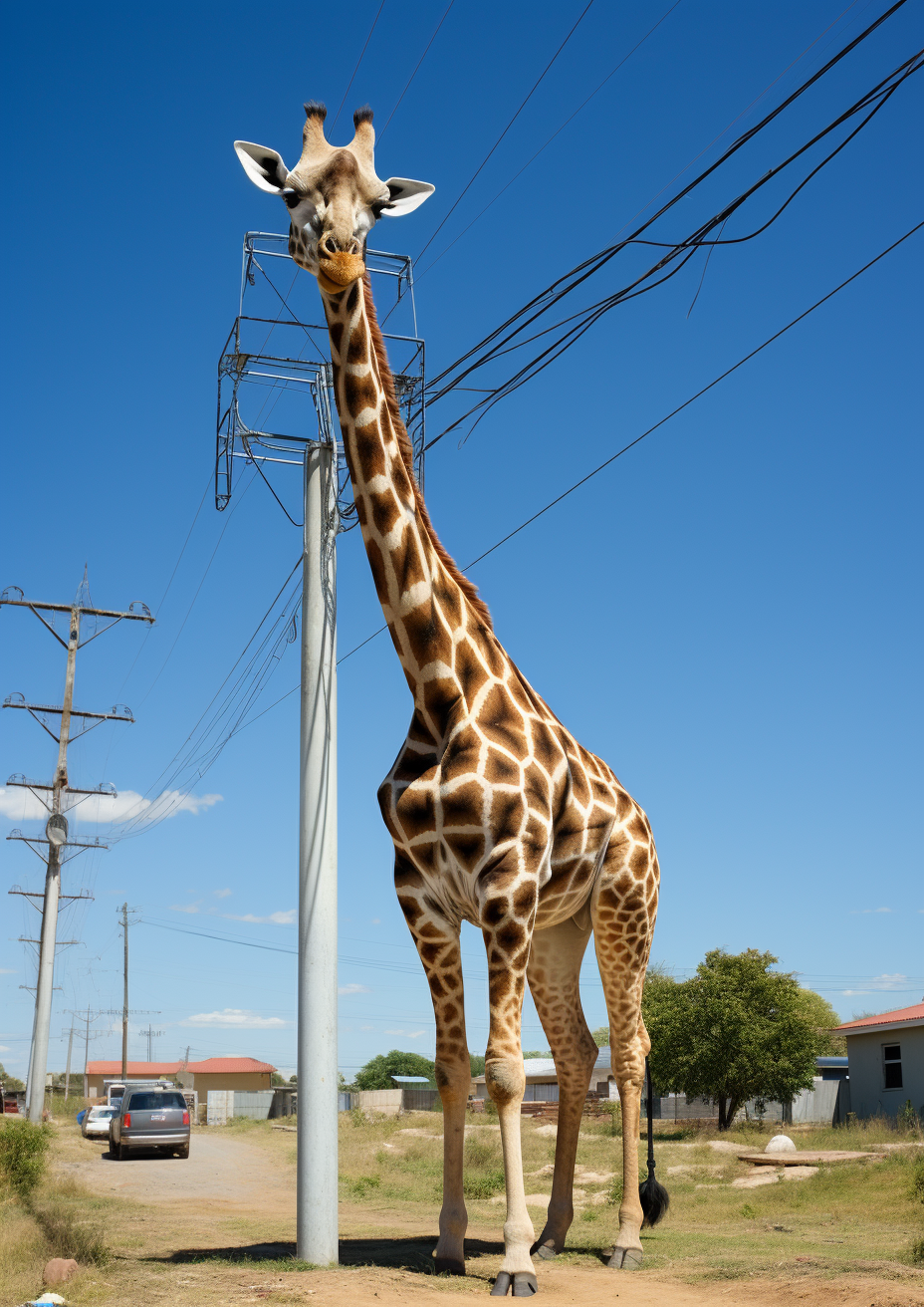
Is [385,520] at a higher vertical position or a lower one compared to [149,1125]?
higher

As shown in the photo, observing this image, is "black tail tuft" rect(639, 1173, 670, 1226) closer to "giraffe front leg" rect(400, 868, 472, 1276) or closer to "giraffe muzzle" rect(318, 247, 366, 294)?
"giraffe front leg" rect(400, 868, 472, 1276)

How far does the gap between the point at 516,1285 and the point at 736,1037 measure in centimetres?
2439

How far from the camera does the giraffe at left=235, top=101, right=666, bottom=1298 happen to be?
26.8 ft

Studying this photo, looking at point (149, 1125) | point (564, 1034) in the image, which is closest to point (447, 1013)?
point (564, 1034)

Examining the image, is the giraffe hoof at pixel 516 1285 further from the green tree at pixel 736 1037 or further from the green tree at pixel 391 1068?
the green tree at pixel 391 1068

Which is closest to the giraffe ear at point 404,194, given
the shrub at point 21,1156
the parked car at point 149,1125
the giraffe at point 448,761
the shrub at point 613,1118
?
the giraffe at point 448,761

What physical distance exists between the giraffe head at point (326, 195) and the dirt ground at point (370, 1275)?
7092 millimetres

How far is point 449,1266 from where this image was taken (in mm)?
8484

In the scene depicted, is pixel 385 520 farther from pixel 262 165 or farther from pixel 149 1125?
pixel 149 1125

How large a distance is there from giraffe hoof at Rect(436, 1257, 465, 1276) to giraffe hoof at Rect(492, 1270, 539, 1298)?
904 mm

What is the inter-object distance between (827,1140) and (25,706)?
24.0 metres

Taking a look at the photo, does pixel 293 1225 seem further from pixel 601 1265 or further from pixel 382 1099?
pixel 382 1099

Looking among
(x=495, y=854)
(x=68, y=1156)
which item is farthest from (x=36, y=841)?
(x=495, y=854)

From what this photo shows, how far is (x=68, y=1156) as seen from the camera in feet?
90.8
